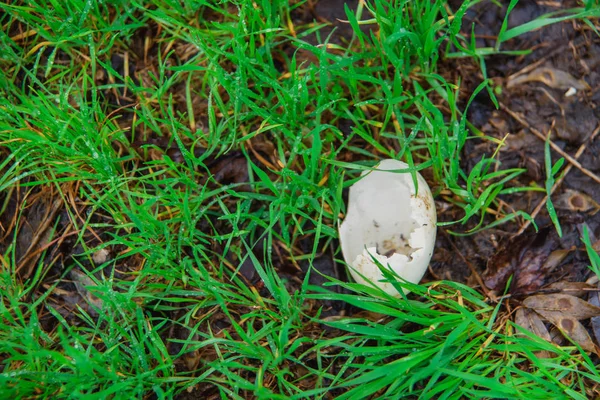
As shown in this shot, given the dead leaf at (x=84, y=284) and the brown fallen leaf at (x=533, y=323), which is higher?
the dead leaf at (x=84, y=284)

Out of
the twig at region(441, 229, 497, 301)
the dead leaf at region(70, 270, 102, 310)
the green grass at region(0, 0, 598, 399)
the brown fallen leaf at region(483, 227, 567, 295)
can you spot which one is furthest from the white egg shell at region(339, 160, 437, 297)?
the dead leaf at region(70, 270, 102, 310)

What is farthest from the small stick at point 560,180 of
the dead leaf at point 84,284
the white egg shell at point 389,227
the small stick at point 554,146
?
the dead leaf at point 84,284

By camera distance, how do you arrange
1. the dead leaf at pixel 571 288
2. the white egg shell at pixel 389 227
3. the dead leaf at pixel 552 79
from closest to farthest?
1. the white egg shell at pixel 389 227
2. the dead leaf at pixel 571 288
3. the dead leaf at pixel 552 79

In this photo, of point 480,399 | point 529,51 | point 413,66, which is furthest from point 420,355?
point 529,51

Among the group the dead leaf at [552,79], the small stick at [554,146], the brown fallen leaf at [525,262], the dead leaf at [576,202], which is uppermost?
the dead leaf at [552,79]

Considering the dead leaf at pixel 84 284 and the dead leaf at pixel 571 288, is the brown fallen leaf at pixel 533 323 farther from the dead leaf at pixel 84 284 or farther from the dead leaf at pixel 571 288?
the dead leaf at pixel 84 284

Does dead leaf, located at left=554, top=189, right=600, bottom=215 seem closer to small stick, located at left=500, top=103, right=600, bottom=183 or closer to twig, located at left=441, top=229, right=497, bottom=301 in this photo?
small stick, located at left=500, top=103, right=600, bottom=183

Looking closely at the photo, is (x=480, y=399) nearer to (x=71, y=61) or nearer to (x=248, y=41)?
(x=248, y=41)
